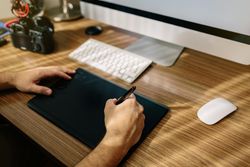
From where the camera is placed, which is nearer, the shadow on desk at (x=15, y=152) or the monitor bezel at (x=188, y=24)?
the monitor bezel at (x=188, y=24)

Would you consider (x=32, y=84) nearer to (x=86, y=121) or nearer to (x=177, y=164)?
(x=86, y=121)

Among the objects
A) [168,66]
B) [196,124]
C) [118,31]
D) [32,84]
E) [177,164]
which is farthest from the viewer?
[118,31]

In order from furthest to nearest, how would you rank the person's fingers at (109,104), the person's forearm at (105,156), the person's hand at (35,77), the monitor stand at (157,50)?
the monitor stand at (157,50)
the person's hand at (35,77)
the person's fingers at (109,104)
the person's forearm at (105,156)

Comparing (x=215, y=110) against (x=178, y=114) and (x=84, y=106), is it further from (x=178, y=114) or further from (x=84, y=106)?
(x=84, y=106)

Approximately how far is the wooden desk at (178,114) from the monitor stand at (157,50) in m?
0.03

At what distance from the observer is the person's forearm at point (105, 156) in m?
0.58

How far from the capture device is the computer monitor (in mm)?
732

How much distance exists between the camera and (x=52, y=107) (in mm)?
747

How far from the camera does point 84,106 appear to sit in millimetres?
745

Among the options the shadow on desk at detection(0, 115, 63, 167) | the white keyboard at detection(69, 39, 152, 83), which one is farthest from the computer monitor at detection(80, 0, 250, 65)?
the shadow on desk at detection(0, 115, 63, 167)

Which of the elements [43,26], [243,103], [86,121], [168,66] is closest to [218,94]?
[243,103]

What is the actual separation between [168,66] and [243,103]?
0.29m

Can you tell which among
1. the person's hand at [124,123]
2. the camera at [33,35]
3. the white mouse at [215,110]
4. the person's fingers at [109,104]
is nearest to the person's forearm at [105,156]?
the person's hand at [124,123]

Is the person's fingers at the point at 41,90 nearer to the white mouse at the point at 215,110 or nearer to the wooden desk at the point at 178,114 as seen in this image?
the wooden desk at the point at 178,114
